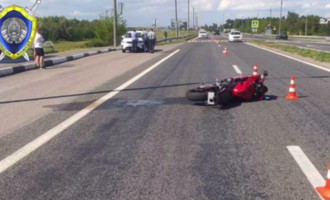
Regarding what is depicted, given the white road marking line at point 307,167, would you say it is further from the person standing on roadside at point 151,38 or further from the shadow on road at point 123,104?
the person standing on roadside at point 151,38

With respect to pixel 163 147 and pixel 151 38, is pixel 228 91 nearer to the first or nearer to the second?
pixel 163 147

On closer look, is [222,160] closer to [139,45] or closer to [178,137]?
[178,137]

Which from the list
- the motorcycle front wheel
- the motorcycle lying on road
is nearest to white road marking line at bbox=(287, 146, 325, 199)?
the motorcycle lying on road

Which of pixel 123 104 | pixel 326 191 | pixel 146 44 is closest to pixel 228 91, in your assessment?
pixel 123 104

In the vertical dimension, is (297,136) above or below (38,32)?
below

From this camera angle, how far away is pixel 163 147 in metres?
5.26

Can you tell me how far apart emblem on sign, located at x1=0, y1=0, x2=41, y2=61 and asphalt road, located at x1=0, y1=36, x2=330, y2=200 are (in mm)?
9367

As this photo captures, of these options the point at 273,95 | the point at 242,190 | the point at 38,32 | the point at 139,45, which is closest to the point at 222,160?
the point at 242,190

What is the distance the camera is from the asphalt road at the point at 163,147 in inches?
154

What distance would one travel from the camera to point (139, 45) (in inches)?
1220

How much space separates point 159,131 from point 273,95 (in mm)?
4337

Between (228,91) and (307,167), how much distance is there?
3.69 m

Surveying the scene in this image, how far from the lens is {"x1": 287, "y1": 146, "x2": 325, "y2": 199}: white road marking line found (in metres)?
4.04

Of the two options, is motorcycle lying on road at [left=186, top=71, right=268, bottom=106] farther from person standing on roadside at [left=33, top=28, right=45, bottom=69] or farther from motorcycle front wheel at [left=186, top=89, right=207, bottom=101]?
person standing on roadside at [left=33, top=28, right=45, bottom=69]
